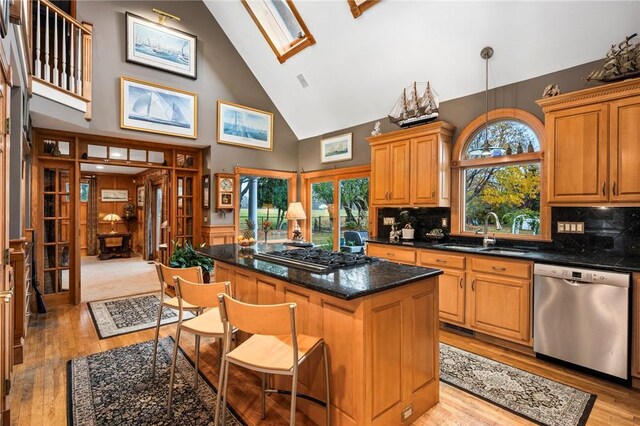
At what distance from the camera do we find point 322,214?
20.7 ft

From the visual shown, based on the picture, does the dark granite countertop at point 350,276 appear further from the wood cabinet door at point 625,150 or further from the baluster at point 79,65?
the baluster at point 79,65

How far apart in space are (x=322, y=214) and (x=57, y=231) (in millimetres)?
4172

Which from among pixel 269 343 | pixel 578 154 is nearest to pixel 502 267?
pixel 578 154

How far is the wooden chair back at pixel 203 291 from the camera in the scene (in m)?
2.04

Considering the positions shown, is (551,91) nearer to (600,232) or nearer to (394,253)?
(600,232)

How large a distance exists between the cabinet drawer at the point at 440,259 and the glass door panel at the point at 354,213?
164 centimetres

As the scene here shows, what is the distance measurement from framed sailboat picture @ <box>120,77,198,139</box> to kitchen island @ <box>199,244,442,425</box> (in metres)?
3.62

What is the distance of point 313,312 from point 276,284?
41cm

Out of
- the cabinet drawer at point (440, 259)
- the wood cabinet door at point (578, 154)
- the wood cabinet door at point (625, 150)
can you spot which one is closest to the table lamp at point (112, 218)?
the cabinet drawer at point (440, 259)

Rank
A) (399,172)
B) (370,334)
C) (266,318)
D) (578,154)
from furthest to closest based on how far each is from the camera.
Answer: (399,172)
(578,154)
(370,334)
(266,318)

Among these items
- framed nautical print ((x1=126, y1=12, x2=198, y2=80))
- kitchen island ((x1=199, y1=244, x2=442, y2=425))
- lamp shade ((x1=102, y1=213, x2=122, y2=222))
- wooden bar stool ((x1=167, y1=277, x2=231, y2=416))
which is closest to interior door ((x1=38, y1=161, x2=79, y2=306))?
framed nautical print ((x1=126, y1=12, x2=198, y2=80))

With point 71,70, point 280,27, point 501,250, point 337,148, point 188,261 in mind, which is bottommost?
point 188,261

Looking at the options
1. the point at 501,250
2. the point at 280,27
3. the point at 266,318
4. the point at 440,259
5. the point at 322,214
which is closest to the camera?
the point at 266,318

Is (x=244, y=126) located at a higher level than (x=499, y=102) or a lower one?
higher
